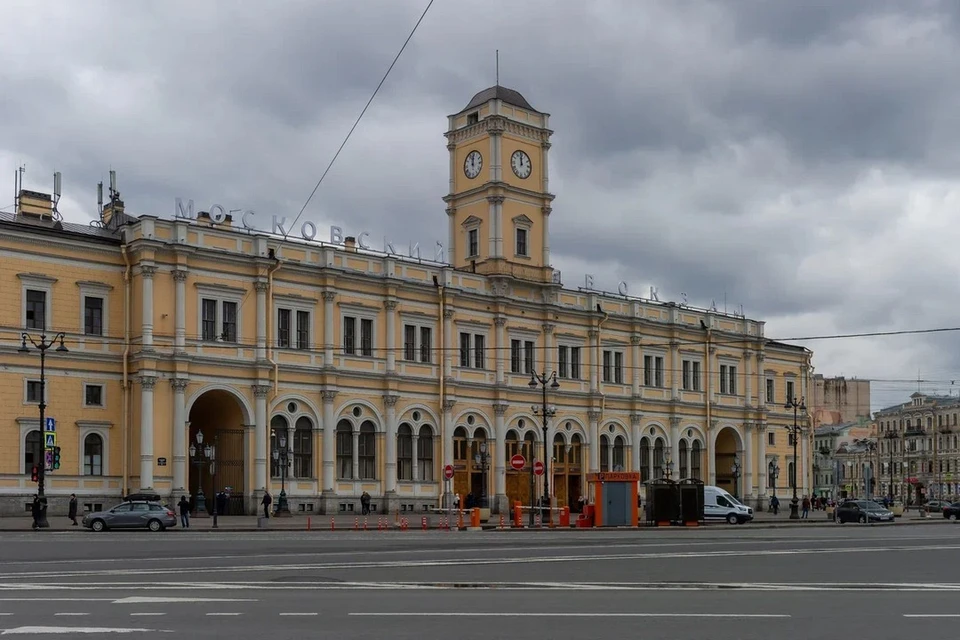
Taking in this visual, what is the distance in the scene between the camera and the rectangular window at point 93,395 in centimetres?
5438

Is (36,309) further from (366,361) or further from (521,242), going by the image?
(521,242)

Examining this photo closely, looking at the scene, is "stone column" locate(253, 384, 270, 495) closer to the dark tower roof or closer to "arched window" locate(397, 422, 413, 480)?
"arched window" locate(397, 422, 413, 480)

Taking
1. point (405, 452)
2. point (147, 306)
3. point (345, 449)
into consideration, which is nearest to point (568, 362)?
point (405, 452)

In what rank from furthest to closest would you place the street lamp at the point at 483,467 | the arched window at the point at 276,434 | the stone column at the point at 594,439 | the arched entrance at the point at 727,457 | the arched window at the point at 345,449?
1. the arched entrance at the point at 727,457
2. the stone column at the point at 594,439
3. the street lamp at the point at 483,467
4. the arched window at the point at 345,449
5. the arched window at the point at 276,434

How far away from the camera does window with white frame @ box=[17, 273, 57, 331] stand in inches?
2067

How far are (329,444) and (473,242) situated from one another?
17322 millimetres

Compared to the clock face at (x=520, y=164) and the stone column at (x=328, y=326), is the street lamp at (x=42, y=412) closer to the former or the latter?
the stone column at (x=328, y=326)

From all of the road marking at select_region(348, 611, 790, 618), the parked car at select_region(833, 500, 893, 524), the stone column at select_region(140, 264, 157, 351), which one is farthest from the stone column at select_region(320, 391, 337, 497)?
the road marking at select_region(348, 611, 790, 618)

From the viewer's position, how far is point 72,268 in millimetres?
54344

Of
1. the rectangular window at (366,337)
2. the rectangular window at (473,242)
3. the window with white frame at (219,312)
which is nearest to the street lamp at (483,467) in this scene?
the rectangular window at (366,337)

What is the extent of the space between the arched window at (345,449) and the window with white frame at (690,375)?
2778 cm

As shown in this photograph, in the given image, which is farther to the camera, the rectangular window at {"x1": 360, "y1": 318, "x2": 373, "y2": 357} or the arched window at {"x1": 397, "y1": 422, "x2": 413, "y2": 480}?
the arched window at {"x1": 397, "y1": 422, "x2": 413, "y2": 480}

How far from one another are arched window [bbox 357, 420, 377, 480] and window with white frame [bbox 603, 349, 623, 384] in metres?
18.7

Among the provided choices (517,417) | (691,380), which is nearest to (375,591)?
(517,417)
